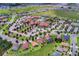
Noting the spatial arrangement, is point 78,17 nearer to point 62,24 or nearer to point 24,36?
point 62,24

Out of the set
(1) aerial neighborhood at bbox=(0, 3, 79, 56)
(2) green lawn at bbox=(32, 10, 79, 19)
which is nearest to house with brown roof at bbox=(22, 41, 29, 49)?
(1) aerial neighborhood at bbox=(0, 3, 79, 56)

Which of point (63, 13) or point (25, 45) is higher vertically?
point (63, 13)

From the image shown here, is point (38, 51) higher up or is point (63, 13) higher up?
point (63, 13)

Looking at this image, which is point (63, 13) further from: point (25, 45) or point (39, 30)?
point (25, 45)

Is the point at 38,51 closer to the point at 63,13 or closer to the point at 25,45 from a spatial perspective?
the point at 25,45

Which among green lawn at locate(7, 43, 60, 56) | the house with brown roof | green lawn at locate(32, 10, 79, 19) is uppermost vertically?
green lawn at locate(32, 10, 79, 19)

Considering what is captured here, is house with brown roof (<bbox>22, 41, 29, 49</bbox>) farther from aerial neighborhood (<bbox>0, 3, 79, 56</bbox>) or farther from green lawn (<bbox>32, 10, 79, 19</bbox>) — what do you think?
green lawn (<bbox>32, 10, 79, 19</bbox>)

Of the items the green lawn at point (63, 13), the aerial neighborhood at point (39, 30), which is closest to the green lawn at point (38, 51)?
the aerial neighborhood at point (39, 30)

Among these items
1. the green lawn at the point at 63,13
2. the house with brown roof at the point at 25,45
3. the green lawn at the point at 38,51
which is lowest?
the green lawn at the point at 38,51

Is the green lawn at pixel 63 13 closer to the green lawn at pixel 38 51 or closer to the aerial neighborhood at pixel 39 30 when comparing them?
the aerial neighborhood at pixel 39 30

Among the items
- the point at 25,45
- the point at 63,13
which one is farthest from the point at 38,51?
the point at 63,13

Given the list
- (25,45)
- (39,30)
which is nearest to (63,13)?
(39,30)

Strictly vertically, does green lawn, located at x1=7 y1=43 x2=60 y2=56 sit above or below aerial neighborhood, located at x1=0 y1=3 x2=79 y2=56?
below
